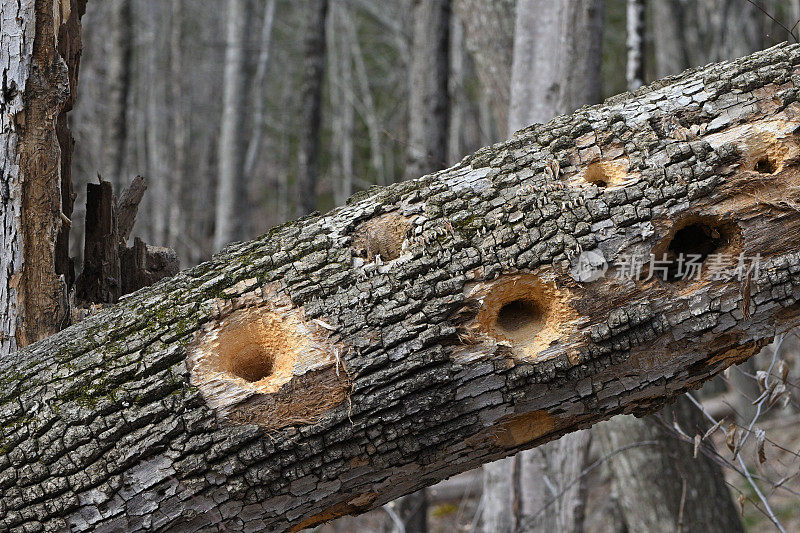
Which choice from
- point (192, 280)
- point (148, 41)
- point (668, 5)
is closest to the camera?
point (192, 280)

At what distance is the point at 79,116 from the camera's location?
445 inches

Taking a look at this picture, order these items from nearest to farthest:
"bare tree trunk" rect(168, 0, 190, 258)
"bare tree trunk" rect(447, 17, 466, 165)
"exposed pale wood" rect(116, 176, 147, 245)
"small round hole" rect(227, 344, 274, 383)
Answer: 1. "small round hole" rect(227, 344, 274, 383)
2. "exposed pale wood" rect(116, 176, 147, 245)
3. "bare tree trunk" rect(447, 17, 466, 165)
4. "bare tree trunk" rect(168, 0, 190, 258)

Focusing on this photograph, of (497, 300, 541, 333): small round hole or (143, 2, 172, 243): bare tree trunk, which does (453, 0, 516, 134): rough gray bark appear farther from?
(143, 2, 172, 243): bare tree trunk

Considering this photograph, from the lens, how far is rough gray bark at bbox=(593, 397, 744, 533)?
469 cm

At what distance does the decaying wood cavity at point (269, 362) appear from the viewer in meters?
2.26

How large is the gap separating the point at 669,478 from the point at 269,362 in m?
3.53

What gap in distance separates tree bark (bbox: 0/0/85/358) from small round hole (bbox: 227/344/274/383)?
1095 millimetres

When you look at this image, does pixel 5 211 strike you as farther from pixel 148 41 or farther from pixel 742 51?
pixel 148 41

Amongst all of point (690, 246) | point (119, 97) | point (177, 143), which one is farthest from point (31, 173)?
point (177, 143)

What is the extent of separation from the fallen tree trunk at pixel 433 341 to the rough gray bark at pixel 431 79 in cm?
444

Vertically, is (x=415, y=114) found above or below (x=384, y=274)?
above

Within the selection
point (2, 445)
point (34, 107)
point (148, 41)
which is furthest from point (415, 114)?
point (148, 41)

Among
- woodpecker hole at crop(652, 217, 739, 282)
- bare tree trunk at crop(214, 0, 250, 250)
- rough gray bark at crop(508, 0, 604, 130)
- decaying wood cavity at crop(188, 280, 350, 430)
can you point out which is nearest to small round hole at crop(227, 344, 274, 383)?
decaying wood cavity at crop(188, 280, 350, 430)

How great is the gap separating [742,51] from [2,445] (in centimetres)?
1185
